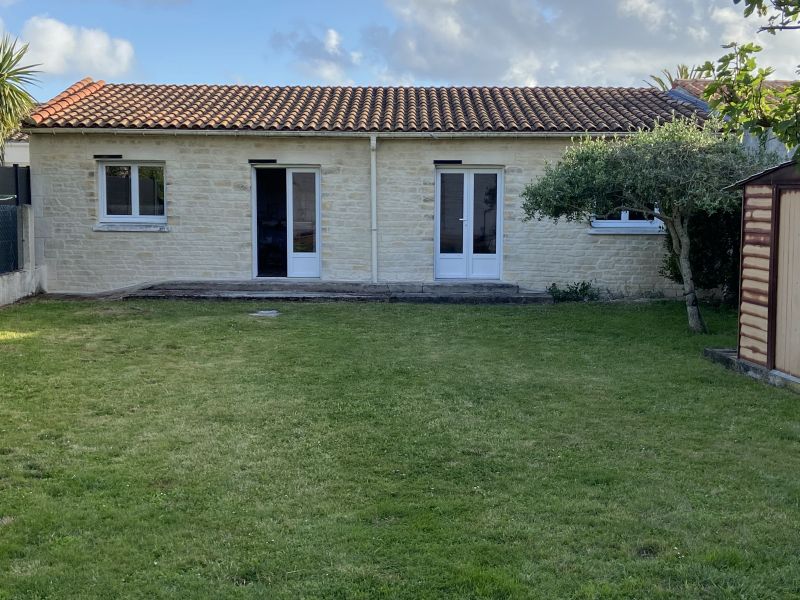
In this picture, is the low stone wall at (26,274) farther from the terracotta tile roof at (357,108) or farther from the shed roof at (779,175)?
the shed roof at (779,175)

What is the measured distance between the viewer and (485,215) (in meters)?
16.6

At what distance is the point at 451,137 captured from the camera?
52.3 ft

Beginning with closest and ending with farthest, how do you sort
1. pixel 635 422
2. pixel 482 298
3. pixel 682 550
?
pixel 682 550 → pixel 635 422 → pixel 482 298

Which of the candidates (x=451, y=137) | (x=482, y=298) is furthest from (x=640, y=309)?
(x=451, y=137)

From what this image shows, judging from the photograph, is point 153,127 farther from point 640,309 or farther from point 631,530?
point 631,530

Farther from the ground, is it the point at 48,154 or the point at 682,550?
the point at 48,154

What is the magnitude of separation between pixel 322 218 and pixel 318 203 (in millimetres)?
349

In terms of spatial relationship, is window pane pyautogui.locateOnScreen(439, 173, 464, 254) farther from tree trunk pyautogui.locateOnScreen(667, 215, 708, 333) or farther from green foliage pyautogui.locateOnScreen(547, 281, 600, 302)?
tree trunk pyautogui.locateOnScreen(667, 215, 708, 333)

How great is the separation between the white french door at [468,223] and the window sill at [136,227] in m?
5.44

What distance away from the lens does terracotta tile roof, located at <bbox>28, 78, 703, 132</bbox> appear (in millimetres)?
15828

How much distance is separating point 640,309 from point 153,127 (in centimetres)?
965

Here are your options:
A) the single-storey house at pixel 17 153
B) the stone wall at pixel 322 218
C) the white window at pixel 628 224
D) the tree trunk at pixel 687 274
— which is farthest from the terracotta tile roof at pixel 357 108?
the single-storey house at pixel 17 153

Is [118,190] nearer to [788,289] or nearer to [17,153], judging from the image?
[17,153]

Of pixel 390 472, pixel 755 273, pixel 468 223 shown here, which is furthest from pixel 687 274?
pixel 390 472
